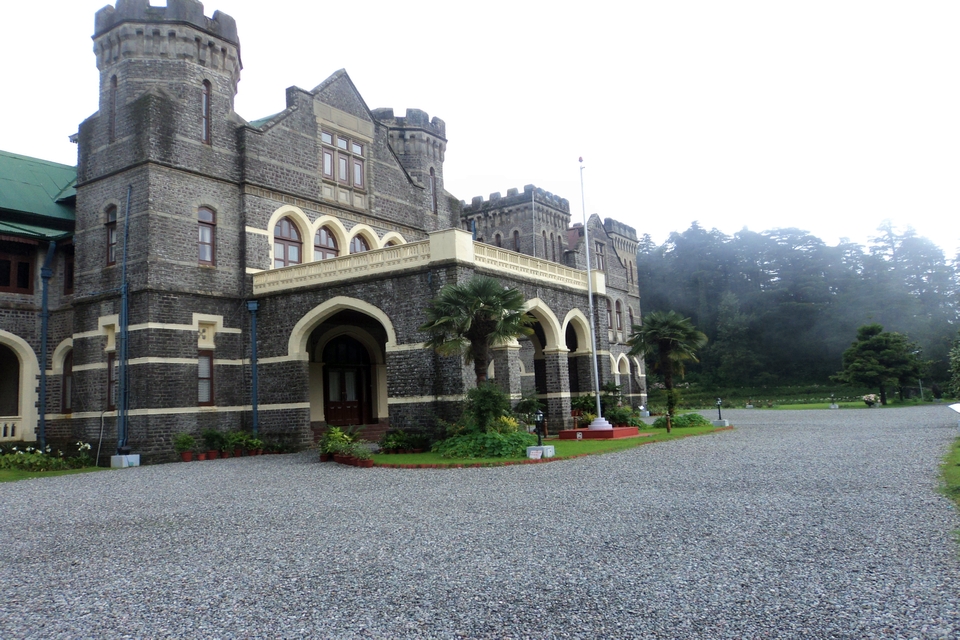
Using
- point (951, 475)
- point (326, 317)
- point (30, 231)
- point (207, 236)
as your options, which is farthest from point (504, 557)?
point (30, 231)

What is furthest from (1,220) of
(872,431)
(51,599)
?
(872,431)

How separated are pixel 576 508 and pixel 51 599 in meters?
6.05

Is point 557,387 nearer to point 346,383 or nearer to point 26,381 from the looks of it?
point 346,383

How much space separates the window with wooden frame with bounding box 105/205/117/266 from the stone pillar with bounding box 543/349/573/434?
13.5 metres

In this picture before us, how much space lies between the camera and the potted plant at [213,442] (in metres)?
19.8

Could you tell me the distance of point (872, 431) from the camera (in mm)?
20516

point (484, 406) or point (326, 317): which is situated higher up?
point (326, 317)

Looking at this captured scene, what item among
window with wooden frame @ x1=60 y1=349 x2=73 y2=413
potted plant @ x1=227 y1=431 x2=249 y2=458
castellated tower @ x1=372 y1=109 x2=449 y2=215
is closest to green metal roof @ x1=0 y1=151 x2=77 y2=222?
window with wooden frame @ x1=60 y1=349 x2=73 y2=413

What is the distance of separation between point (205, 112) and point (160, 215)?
150 inches

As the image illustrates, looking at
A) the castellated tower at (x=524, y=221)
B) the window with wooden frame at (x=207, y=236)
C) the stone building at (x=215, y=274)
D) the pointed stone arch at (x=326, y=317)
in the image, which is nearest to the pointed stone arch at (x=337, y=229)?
the stone building at (x=215, y=274)

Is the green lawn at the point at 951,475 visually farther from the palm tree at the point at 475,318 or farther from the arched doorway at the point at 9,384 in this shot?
the arched doorway at the point at 9,384

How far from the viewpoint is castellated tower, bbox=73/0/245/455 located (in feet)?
64.2

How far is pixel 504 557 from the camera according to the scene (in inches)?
271

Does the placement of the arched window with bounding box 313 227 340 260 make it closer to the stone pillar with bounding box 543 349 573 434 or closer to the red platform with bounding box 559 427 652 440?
the stone pillar with bounding box 543 349 573 434
